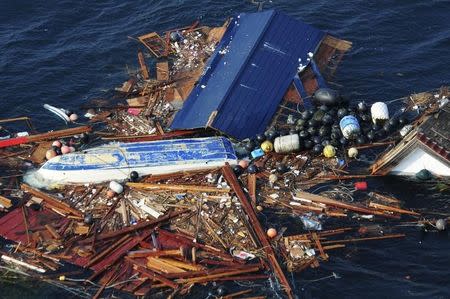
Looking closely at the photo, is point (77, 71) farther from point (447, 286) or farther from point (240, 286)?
point (447, 286)

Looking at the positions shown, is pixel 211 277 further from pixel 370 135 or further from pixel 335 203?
pixel 370 135

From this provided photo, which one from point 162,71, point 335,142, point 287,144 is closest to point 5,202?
point 162,71

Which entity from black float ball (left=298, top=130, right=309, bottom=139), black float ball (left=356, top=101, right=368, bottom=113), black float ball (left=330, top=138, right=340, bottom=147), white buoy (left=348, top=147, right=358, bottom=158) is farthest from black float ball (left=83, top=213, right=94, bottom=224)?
black float ball (left=356, top=101, right=368, bottom=113)

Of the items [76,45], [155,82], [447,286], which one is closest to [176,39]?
[155,82]

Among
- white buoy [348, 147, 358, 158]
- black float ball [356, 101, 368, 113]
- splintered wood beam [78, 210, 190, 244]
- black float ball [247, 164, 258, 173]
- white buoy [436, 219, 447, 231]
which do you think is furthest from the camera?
black float ball [356, 101, 368, 113]

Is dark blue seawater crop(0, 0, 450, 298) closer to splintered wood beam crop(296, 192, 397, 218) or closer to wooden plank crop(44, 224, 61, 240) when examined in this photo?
splintered wood beam crop(296, 192, 397, 218)

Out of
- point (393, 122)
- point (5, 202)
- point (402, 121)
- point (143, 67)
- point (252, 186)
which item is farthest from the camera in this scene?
point (143, 67)
